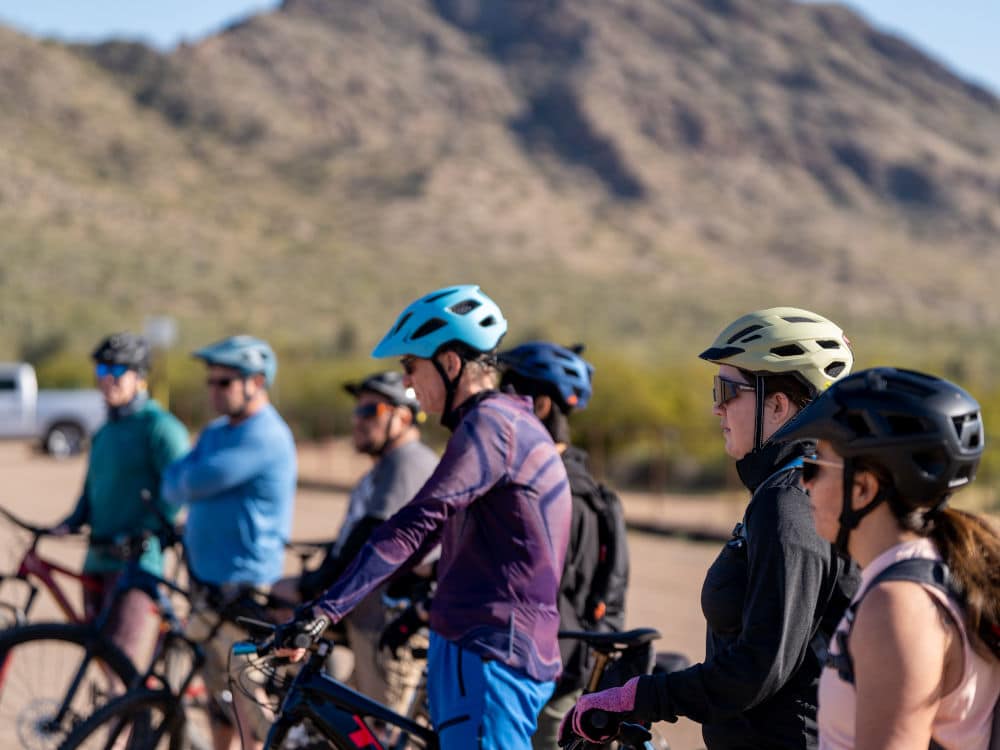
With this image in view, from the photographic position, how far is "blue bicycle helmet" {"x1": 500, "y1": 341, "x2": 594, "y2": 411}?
4.58 meters

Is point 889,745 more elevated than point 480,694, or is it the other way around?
point 889,745

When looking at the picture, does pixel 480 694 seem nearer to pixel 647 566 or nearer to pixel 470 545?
pixel 470 545

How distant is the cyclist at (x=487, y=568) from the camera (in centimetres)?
310

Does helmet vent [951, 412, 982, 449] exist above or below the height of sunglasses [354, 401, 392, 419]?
above

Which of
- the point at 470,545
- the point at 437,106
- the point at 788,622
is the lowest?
the point at 437,106

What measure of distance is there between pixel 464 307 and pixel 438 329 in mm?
127

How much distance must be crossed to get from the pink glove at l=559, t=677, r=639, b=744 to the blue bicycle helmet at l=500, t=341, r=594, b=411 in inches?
79.7

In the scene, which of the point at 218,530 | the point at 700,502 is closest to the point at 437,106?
the point at 700,502

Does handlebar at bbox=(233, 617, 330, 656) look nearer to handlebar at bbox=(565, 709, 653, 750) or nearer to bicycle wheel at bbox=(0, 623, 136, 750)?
handlebar at bbox=(565, 709, 653, 750)

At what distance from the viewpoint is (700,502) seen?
1834 cm

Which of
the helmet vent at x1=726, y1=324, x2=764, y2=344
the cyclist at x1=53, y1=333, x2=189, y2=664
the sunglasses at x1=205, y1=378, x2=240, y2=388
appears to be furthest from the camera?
the cyclist at x1=53, y1=333, x2=189, y2=664

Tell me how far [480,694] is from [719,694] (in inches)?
33.9

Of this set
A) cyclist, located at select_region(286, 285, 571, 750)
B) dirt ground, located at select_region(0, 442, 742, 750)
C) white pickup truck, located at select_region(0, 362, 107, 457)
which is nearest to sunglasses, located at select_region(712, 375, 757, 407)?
cyclist, located at select_region(286, 285, 571, 750)

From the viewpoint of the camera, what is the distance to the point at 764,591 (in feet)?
7.92
